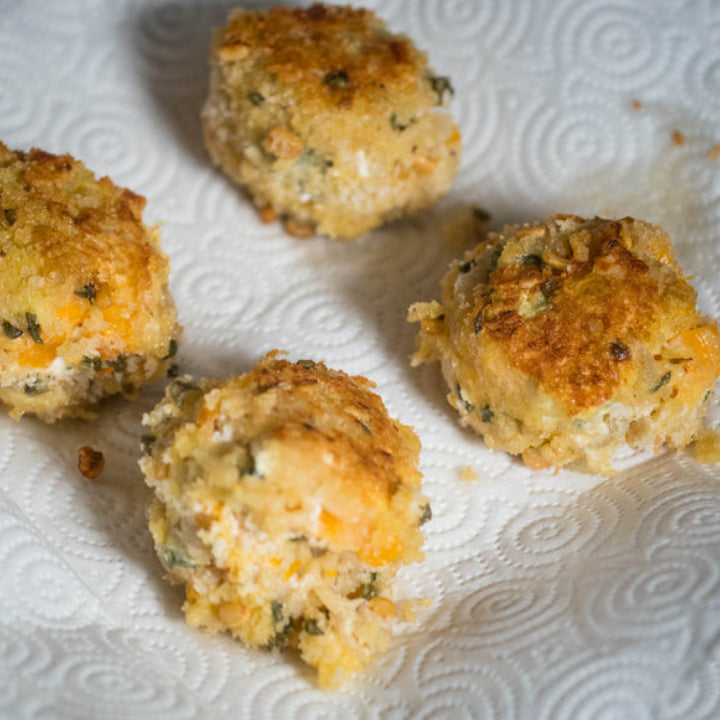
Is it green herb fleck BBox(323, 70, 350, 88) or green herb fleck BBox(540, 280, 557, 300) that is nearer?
green herb fleck BBox(540, 280, 557, 300)

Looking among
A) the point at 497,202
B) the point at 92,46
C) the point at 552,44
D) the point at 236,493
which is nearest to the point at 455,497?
the point at 236,493

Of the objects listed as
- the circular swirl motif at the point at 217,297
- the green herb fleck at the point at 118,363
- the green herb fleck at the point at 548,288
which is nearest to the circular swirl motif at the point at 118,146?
the circular swirl motif at the point at 217,297

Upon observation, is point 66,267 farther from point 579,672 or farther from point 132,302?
point 579,672

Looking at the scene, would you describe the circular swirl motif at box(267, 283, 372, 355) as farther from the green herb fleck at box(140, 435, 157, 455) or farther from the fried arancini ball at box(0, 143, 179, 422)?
the green herb fleck at box(140, 435, 157, 455)

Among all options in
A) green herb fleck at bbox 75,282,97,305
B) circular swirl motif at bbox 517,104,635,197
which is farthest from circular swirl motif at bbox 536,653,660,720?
circular swirl motif at bbox 517,104,635,197

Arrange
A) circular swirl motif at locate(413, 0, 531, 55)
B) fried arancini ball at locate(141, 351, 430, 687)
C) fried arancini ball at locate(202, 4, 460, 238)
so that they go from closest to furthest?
fried arancini ball at locate(141, 351, 430, 687) → fried arancini ball at locate(202, 4, 460, 238) → circular swirl motif at locate(413, 0, 531, 55)

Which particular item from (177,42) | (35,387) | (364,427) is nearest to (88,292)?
(35,387)
